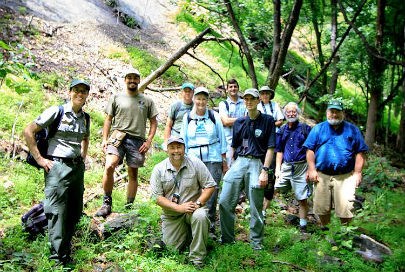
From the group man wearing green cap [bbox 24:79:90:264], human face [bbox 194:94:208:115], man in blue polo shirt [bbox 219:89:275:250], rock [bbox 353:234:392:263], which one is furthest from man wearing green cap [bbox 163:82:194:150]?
rock [bbox 353:234:392:263]

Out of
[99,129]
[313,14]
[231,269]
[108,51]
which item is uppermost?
[313,14]

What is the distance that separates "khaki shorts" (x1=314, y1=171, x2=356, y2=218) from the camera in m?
6.12

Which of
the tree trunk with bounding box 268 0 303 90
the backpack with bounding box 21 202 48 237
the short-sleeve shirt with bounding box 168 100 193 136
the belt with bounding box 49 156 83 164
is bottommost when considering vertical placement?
the backpack with bounding box 21 202 48 237

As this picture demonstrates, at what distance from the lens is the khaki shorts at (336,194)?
612cm

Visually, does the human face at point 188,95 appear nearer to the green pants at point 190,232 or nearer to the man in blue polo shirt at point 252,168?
the man in blue polo shirt at point 252,168

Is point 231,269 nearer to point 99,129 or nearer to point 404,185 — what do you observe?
point 99,129

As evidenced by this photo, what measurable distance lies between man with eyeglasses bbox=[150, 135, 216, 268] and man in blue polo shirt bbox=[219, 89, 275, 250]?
1.63 ft

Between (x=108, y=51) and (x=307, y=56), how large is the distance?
15.6 m

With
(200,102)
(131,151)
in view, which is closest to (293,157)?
(200,102)

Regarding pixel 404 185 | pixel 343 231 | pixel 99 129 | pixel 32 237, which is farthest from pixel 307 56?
pixel 32 237

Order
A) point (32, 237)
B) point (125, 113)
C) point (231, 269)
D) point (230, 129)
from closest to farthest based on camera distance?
point (231, 269) → point (32, 237) → point (125, 113) → point (230, 129)

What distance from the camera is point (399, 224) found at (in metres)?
7.00

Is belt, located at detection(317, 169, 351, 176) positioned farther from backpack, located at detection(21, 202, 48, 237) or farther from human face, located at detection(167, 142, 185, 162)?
backpack, located at detection(21, 202, 48, 237)

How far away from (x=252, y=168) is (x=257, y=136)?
1.55 ft
